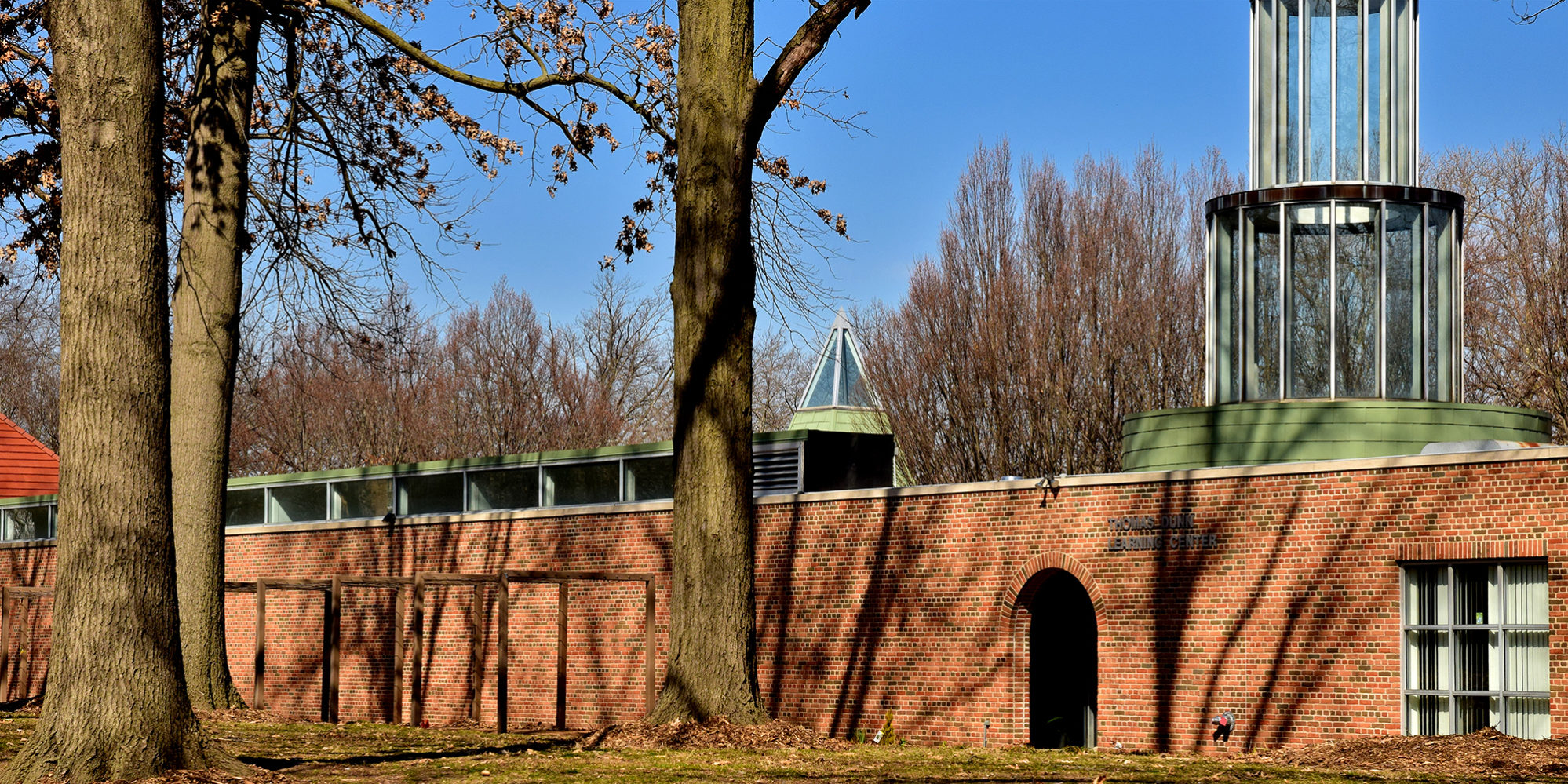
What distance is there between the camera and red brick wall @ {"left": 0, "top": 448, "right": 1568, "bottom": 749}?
1468 cm

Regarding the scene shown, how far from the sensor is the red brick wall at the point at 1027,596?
14680 millimetres

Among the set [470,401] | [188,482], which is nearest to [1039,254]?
[470,401]

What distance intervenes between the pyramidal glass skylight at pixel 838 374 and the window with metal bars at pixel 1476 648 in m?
22.8

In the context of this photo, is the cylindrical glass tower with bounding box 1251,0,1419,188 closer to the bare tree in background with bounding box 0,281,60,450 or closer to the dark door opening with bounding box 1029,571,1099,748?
the dark door opening with bounding box 1029,571,1099,748

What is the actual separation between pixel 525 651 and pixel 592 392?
90.6 feet

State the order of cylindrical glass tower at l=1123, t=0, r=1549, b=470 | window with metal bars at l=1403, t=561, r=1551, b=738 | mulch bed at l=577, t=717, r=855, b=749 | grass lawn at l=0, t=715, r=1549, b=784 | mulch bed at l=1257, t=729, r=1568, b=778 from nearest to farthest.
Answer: grass lawn at l=0, t=715, r=1549, b=784, mulch bed at l=1257, t=729, r=1568, b=778, mulch bed at l=577, t=717, r=855, b=749, window with metal bars at l=1403, t=561, r=1551, b=738, cylindrical glass tower at l=1123, t=0, r=1549, b=470

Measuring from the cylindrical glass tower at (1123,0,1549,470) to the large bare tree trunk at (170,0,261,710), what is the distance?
9701 mm

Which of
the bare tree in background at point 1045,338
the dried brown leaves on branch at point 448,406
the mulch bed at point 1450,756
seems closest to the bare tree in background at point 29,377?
the dried brown leaves on branch at point 448,406

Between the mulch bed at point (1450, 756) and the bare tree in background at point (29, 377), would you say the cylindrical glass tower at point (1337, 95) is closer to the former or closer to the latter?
the mulch bed at point (1450, 756)

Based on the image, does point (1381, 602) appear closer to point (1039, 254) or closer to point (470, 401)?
point (1039, 254)

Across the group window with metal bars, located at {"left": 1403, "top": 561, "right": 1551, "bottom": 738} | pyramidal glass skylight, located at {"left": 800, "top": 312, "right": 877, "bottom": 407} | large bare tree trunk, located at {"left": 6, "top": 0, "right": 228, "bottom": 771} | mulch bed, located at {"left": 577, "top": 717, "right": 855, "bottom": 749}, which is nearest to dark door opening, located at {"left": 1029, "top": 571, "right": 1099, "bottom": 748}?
window with metal bars, located at {"left": 1403, "top": 561, "right": 1551, "bottom": 738}

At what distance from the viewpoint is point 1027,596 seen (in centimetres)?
1714

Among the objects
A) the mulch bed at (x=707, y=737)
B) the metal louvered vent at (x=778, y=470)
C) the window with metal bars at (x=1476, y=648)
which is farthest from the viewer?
the metal louvered vent at (x=778, y=470)

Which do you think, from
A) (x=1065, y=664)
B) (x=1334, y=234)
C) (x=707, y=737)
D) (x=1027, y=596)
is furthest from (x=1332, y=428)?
(x=707, y=737)
